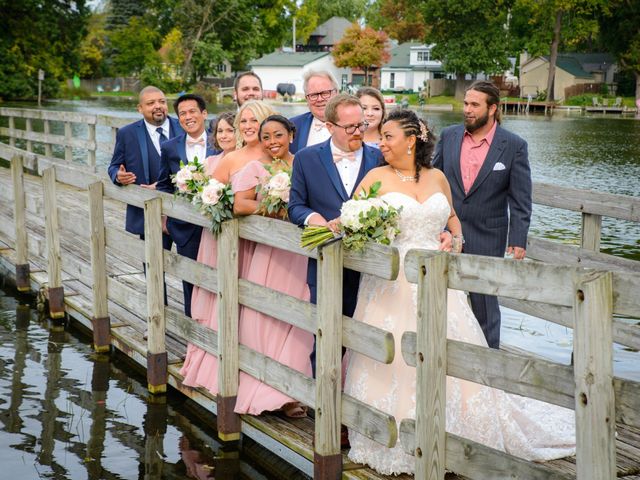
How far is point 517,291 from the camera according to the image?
423cm

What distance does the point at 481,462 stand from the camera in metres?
4.54

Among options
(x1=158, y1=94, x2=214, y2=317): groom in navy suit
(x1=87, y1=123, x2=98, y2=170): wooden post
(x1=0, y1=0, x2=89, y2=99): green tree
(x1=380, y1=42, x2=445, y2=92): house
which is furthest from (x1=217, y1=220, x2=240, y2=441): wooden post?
(x1=380, y1=42, x2=445, y2=92): house

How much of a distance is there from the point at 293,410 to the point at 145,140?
350cm

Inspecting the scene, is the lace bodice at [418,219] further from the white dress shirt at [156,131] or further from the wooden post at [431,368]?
the white dress shirt at [156,131]

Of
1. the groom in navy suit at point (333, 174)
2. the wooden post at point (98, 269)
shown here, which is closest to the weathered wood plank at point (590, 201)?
the groom in navy suit at point (333, 174)

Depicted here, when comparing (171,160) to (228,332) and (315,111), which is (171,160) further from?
(228,332)

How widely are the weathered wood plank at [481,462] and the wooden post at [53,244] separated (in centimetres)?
571

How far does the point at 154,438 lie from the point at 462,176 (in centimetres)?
295

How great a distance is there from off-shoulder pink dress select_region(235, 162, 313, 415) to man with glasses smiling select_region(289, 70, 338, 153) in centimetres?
86

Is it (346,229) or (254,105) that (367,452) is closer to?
(346,229)

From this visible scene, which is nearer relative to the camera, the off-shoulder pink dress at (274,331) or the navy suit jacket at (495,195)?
the off-shoulder pink dress at (274,331)

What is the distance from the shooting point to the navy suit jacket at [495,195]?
254 inches

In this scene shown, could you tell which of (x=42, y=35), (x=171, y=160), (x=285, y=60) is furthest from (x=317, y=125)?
(x=285, y=60)

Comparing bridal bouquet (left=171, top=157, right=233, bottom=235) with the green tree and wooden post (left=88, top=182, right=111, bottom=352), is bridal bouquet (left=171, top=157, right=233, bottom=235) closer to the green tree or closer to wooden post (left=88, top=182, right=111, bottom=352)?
wooden post (left=88, top=182, right=111, bottom=352)
